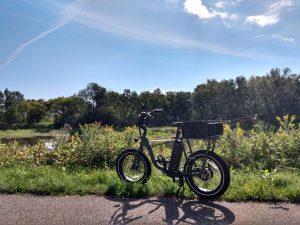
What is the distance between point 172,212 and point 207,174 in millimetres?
908

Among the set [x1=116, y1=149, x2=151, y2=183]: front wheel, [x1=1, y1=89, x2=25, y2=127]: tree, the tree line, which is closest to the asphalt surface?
[x1=116, y1=149, x2=151, y2=183]: front wheel

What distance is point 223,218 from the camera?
4.40 m

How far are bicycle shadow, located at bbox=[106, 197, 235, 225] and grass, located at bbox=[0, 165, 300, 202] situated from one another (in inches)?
11.0

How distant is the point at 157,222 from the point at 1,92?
9039cm

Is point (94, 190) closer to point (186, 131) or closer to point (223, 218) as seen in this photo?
point (186, 131)

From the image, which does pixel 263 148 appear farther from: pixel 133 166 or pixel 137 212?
pixel 137 212

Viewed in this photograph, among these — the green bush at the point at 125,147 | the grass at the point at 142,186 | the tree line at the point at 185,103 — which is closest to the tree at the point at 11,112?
the tree line at the point at 185,103

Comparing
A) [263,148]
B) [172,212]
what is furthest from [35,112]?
[172,212]

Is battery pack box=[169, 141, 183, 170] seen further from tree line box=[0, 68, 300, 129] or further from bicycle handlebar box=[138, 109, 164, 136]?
tree line box=[0, 68, 300, 129]

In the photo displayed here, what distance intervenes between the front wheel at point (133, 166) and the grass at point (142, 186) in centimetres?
14

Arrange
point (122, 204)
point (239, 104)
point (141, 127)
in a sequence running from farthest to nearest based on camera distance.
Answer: point (239, 104)
point (141, 127)
point (122, 204)

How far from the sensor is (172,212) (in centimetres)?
466

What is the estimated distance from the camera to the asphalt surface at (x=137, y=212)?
4363 millimetres

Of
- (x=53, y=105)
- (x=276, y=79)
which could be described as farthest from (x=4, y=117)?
(x=276, y=79)
